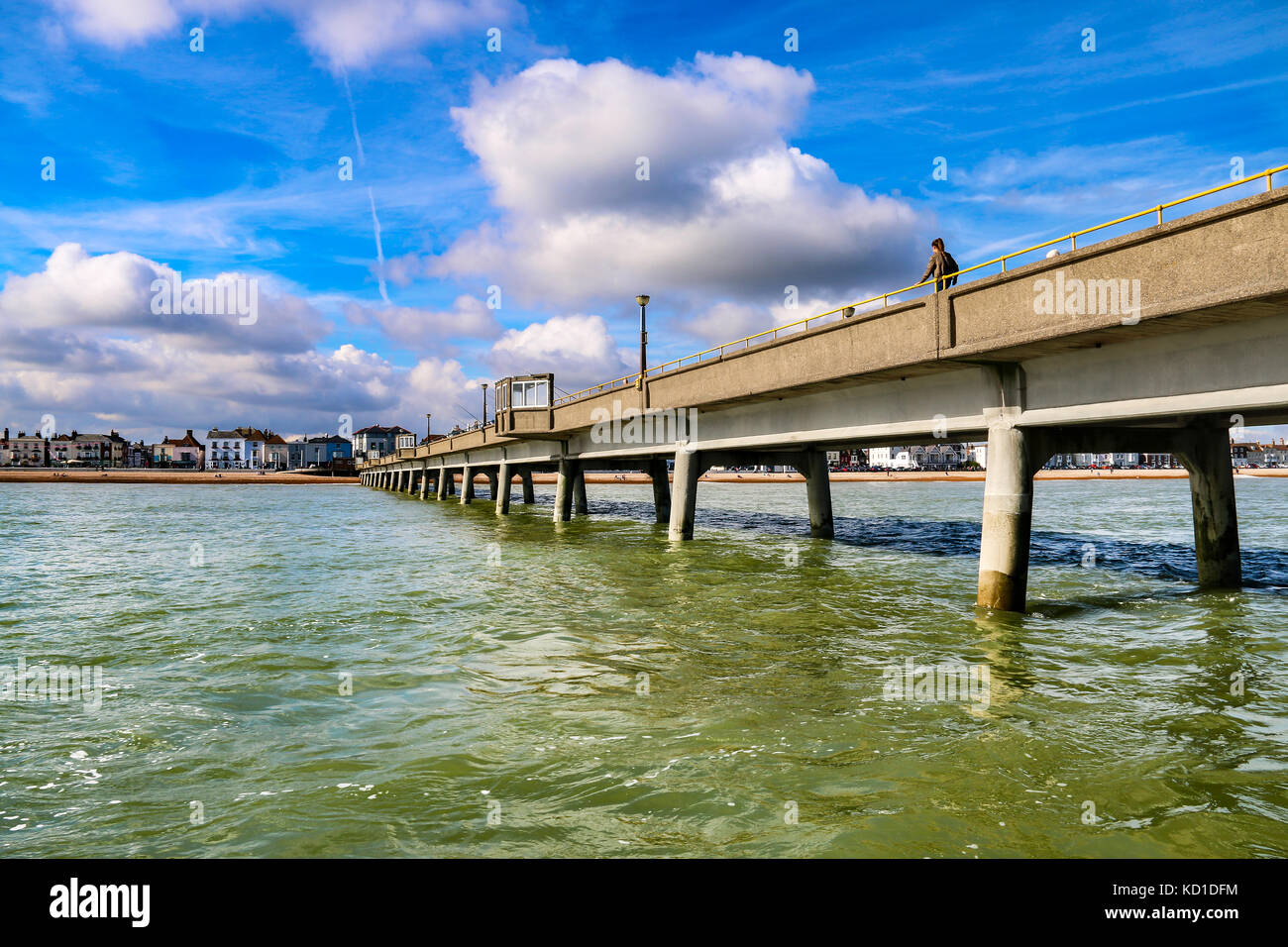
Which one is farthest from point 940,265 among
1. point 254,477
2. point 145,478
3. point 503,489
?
point 145,478

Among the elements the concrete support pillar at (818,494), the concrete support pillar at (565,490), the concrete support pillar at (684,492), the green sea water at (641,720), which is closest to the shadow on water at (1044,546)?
the concrete support pillar at (818,494)

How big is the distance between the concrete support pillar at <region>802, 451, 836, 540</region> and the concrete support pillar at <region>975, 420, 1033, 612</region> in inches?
654

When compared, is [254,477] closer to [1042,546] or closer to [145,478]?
[145,478]

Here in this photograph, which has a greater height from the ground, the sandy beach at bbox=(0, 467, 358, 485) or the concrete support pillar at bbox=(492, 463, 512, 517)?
the sandy beach at bbox=(0, 467, 358, 485)

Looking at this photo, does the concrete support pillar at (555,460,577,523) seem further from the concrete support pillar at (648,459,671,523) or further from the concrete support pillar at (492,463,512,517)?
the concrete support pillar at (492,463,512,517)

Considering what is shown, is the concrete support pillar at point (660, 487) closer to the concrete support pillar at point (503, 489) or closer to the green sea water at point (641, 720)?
the concrete support pillar at point (503, 489)

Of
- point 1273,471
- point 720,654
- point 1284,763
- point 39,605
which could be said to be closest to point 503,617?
point 720,654

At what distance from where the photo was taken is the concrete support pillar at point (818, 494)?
31922 mm

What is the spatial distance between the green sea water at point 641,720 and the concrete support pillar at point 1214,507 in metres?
0.69

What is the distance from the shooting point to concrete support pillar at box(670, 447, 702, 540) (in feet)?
96.9

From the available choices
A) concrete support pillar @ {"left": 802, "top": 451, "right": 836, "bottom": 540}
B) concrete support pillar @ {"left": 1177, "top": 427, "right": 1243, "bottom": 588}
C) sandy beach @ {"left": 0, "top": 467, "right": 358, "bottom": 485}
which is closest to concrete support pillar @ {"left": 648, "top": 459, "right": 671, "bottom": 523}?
concrete support pillar @ {"left": 802, "top": 451, "right": 836, "bottom": 540}

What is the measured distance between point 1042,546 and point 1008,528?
15662mm

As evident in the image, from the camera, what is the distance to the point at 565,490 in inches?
1634

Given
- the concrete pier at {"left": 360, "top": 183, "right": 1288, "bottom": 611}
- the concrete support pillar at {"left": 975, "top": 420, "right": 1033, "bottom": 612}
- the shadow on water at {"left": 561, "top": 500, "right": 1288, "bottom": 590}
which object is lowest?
the shadow on water at {"left": 561, "top": 500, "right": 1288, "bottom": 590}
